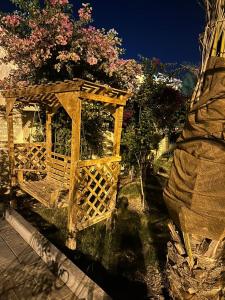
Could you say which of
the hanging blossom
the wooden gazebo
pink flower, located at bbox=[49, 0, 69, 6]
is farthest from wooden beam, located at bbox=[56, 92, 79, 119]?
the hanging blossom

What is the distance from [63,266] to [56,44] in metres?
5.17

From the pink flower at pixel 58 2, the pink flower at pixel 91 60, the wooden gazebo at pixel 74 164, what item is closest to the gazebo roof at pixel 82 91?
the wooden gazebo at pixel 74 164

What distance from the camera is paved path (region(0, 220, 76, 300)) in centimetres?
279

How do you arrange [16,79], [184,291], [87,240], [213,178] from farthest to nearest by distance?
[16,79] < [87,240] < [184,291] < [213,178]

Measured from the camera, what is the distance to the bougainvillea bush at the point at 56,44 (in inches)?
231

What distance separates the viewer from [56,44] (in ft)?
19.4

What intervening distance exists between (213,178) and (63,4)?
6155mm

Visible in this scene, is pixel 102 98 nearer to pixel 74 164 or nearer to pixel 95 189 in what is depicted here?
pixel 74 164

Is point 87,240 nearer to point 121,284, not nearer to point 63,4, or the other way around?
point 121,284

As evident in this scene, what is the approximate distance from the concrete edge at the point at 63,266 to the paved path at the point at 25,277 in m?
0.08

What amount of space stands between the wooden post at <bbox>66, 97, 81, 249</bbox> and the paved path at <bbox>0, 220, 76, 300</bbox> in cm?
77

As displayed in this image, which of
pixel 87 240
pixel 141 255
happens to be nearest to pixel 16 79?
pixel 87 240

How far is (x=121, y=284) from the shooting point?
346 cm

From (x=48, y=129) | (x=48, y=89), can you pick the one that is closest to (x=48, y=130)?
(x=48, y=129)
